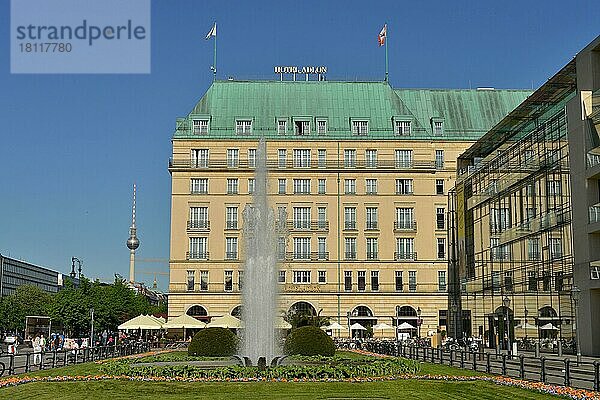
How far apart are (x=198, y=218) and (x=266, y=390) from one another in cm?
7054

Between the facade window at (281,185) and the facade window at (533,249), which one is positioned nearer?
the facade window at (533,249)

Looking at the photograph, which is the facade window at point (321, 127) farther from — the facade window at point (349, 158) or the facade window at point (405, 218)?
the facade window at point (405, 218)

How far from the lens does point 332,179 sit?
9894cm

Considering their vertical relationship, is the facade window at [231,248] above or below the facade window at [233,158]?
below

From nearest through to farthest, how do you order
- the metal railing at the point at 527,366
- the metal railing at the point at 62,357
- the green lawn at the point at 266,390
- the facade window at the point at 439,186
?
1. the green lawn at the point at 266,390
2. the metal railing at the point at 527,366
3. the metal railing at the point at 62,357
4. the facade window at the point at 439,186

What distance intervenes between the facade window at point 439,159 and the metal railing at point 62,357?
46.0m

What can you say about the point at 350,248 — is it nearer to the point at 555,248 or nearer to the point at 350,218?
the point at 350,218

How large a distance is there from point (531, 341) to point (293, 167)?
1706 inches

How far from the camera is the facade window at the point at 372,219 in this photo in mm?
98500

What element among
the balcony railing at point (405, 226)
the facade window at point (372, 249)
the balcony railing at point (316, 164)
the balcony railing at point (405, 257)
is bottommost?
the balcony railing at point (405, 257)

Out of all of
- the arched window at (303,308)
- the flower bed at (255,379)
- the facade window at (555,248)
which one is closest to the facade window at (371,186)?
the arched window at (303,308)

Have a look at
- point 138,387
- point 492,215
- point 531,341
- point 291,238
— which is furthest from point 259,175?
point 291,238

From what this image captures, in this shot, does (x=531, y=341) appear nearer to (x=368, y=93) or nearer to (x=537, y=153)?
(x=537, y=153)

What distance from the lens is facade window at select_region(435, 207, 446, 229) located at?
9844 centimetres
